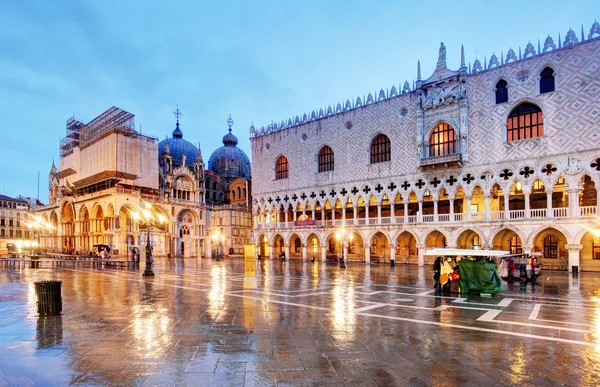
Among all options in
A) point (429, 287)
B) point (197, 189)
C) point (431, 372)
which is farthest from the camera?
point (197, 189)

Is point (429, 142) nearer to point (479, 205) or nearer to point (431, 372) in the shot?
point (479, 205)

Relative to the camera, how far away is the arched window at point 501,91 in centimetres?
3259

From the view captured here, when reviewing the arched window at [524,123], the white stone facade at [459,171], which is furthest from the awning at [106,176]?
the arched window at [524,123]

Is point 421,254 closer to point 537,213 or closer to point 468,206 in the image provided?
point 468,206

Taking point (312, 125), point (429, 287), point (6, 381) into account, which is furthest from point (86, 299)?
point (312, 125)

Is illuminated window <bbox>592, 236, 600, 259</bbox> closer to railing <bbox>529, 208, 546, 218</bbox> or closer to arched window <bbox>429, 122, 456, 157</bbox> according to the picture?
railing <bbox>529, 208, 546, 218</bbox>

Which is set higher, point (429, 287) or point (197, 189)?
point (197, 189)

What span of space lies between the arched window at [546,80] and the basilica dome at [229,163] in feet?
186

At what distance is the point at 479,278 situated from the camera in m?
15.7

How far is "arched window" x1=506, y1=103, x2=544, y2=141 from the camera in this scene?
31.1 m

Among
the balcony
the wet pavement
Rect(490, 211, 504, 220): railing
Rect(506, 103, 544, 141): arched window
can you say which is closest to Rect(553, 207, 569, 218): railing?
the balcony

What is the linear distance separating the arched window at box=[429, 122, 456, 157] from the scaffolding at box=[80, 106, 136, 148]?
40671mm

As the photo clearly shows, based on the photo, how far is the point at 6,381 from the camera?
5.86 m

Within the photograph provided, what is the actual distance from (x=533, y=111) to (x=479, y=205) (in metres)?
9.41
